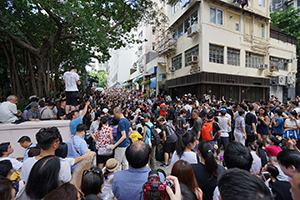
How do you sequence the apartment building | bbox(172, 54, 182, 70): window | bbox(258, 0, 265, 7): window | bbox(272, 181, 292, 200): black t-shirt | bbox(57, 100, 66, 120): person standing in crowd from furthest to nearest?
1. bbox(172, 54, 182, 70): window
2. bbox(258, 0, 265, 7): window
3. the apartment building
4. bbox(57, 100, 66, 120): person standing in crowd
5. bbox(272, 181, 292, 200): black t-shirt

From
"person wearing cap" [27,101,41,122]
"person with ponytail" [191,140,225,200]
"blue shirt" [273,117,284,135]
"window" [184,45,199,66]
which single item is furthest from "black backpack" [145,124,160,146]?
"window" [184,45,199,66]

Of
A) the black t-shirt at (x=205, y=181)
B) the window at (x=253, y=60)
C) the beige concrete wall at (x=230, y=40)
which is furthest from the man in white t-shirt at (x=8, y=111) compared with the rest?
the window at (x=253, y=60)

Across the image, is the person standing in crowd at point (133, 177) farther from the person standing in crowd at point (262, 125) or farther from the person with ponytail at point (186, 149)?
the person standing in crowd at point (262, 125)

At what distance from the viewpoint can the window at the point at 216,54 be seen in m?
14.1

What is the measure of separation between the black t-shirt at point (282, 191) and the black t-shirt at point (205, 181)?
63cm

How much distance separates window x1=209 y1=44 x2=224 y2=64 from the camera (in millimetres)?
14094

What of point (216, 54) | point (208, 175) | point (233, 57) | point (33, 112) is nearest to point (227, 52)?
point (233, 57)

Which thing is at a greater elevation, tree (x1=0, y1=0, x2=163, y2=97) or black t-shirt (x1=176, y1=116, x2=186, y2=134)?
tree (x1=0, y1=0, x2=163, y2=97)

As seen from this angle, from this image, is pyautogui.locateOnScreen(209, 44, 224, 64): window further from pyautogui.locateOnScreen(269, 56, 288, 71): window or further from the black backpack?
the black backpack

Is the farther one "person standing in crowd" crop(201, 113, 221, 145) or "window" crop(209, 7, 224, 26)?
"window" crop(209, 7, 224, 26)

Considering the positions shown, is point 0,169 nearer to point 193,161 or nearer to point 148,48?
point 193,161

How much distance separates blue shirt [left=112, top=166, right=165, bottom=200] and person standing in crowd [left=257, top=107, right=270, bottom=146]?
18.3ft

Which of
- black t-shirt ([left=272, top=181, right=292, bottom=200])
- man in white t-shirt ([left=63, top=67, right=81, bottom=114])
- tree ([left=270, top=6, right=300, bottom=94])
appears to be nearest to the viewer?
black t-shirt ([left=272, top=181, right=292, bottom=200])

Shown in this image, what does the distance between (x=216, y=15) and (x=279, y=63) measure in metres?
11.9
